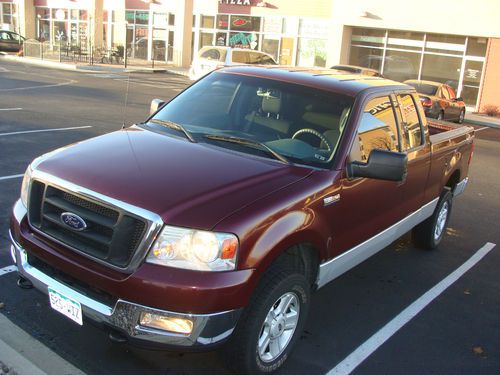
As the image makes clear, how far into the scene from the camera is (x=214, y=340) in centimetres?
293

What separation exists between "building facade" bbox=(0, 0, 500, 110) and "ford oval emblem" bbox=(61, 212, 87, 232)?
952 inches

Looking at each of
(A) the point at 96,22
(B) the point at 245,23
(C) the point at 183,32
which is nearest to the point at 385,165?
(B) the point at 245,23

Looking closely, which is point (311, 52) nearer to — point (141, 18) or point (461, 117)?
point (461, 117)

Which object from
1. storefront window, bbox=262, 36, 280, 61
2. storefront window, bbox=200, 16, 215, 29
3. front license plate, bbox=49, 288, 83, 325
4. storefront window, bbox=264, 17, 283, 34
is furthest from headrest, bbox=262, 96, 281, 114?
storefront window, bbox=200, 16, 215, 29


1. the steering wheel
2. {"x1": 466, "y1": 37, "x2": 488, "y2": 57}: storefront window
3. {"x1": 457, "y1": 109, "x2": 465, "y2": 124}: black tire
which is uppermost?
{"x1": 466, "y1": 37, "x2": 488, "y2": 57}: storefront window

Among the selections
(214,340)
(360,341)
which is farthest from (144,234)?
(360,341)

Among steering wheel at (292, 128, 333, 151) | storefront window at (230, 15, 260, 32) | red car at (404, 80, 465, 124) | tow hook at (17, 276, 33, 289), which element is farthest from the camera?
storefront window at (230, 15, 260, 32)

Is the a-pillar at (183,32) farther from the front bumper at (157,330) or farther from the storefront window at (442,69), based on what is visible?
the front bumper at (157,330)

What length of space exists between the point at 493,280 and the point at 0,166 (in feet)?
21.3

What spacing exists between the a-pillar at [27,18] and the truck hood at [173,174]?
45.6 m

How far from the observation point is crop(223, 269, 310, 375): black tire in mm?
3092

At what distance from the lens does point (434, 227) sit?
19.7 feet

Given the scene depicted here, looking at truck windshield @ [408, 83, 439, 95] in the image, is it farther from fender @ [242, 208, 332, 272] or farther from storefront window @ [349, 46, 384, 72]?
fender @ [242, 208, 332, 272]

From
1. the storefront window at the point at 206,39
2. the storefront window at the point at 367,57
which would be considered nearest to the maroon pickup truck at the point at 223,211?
the storefront window at the point at 367,57
